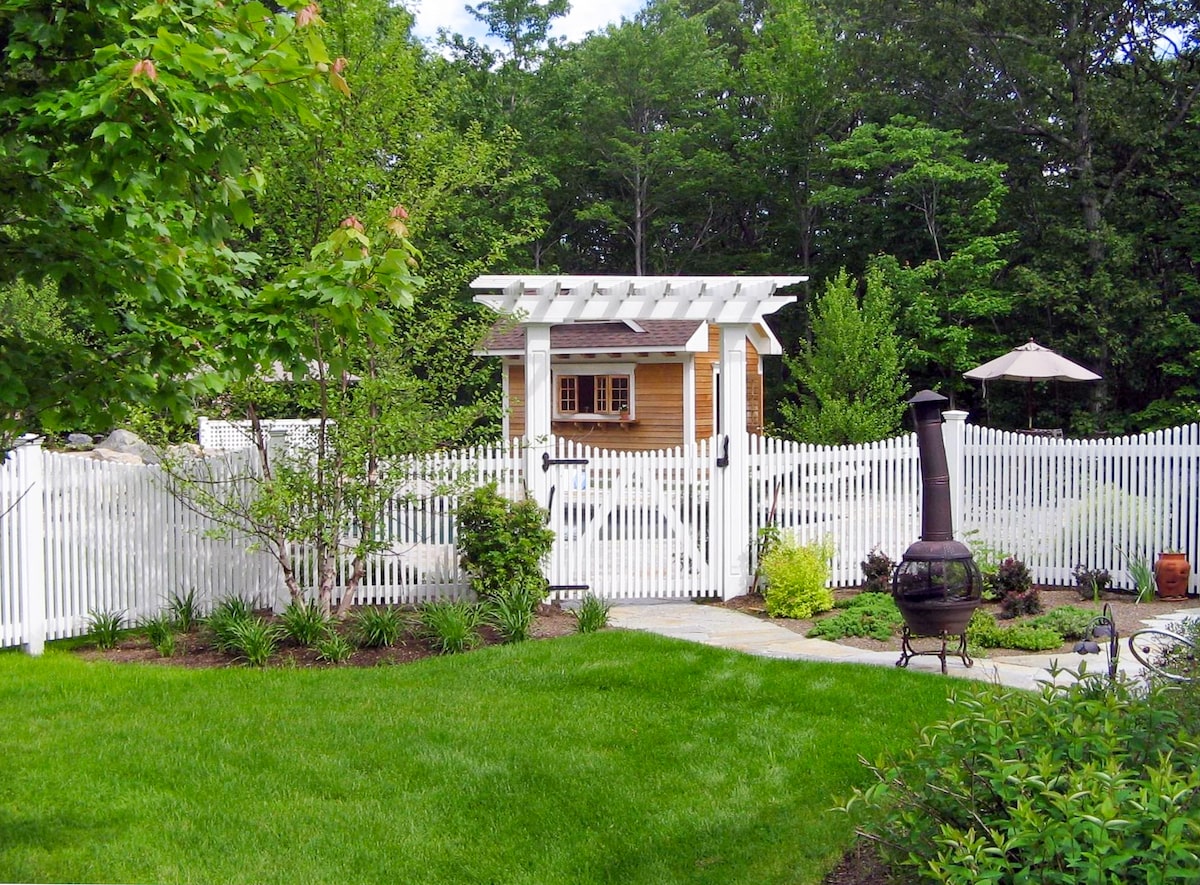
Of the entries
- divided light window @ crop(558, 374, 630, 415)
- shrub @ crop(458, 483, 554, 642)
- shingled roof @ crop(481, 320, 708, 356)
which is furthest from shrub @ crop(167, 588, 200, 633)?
divided light window @ crop(558, 374, 630, 415)

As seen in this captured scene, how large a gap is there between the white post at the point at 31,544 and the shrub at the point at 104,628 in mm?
391

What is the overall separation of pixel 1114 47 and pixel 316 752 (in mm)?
26994

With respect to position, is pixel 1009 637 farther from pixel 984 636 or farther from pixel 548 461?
pixel 548 461

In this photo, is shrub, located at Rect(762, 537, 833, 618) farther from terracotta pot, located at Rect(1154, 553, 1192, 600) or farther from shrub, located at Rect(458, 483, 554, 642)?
terracotta pot, located at Rect(1154, 553, 1192, 600)

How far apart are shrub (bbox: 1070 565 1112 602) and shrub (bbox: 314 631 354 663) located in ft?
22.9

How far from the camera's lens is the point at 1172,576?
427 inches

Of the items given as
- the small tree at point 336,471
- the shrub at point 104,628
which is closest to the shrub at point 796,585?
the small tree at point 336,471

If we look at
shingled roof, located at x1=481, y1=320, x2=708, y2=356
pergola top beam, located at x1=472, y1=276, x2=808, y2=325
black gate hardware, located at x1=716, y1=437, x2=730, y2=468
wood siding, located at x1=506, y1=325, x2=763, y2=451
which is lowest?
black gate hardware, located at x1=716, y1=437, x2=730, y2=468

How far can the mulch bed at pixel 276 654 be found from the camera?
8312 millimetres

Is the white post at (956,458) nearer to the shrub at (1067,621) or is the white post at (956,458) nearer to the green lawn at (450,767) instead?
the shrub at (1067,621)

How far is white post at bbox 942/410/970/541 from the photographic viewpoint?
11.9m

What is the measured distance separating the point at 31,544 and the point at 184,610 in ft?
4.29

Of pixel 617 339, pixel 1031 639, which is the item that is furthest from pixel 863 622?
pixel 617 339

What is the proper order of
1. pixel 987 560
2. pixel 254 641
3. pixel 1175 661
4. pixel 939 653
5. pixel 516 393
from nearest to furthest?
pixel 1175 661
pixel 939 653
pixel 254 641
pixel 987 560
pixel 516 393
